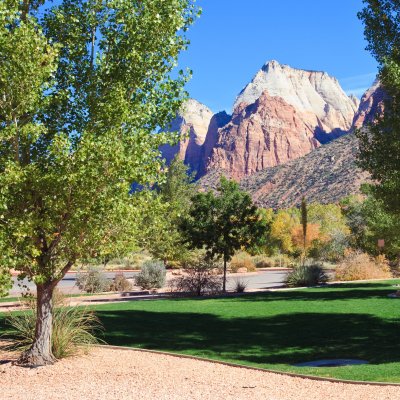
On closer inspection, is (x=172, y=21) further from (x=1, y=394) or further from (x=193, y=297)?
(x=193, y=297)

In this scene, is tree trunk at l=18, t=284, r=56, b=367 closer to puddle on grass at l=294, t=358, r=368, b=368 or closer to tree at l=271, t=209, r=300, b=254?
puddle on grass at l=294, t=358, r=368, b=368

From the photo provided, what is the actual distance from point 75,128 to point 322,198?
272 feet

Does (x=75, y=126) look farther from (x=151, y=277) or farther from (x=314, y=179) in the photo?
(x=314, y=179)

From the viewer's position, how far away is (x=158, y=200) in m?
10.4

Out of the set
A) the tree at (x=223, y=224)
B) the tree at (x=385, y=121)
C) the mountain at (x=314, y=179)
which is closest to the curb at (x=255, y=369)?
the tree at (x=385, y=121)

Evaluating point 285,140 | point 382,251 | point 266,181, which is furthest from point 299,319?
point 285,140

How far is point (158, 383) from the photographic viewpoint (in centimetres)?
877

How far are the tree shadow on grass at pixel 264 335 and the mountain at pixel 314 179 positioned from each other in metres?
69.1

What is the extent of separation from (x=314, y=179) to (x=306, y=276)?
72.3m

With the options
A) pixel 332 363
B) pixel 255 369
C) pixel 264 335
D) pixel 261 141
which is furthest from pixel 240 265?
pixel 261 141

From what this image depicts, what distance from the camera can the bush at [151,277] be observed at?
28.7m

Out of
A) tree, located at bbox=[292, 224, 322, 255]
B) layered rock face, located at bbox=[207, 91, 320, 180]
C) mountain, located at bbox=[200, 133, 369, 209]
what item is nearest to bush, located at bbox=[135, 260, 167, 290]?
tree, located at bbox=[292, 224, 322, 255]

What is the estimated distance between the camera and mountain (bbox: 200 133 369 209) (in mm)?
90938

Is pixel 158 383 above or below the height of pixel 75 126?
below
